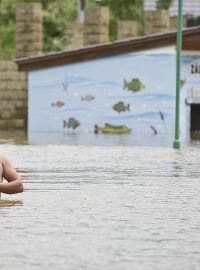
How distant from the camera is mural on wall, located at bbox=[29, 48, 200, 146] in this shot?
149 feet

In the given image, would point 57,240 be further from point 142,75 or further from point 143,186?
point 142,75

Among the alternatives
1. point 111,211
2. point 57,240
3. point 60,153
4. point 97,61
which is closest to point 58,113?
point 97,61

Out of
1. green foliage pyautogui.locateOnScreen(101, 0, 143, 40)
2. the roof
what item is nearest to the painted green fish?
the roof

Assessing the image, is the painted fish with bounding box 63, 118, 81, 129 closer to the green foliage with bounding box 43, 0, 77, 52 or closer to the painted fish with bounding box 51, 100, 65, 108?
the painted fish with bounding box 51, 100, 65, 108

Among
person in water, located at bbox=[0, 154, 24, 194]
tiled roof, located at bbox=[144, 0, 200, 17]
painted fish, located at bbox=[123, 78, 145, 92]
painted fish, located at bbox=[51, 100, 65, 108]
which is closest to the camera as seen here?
person in water, located at bbox=[0, 154, 24, 194]

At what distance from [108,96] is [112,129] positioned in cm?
122

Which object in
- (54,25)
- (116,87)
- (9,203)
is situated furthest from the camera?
(54,25)

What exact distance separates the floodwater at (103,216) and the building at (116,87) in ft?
68.4

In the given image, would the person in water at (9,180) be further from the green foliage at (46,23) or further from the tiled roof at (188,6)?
the tiled roof at (188,6)

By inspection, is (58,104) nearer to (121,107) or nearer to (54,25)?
(121,107)

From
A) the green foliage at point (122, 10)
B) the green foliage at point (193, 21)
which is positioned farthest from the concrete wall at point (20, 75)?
the green foliage at point (193, 21)

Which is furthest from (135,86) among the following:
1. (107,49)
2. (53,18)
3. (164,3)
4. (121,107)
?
(164,3)

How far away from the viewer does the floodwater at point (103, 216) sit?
10.0 m

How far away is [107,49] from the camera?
45.8 m
